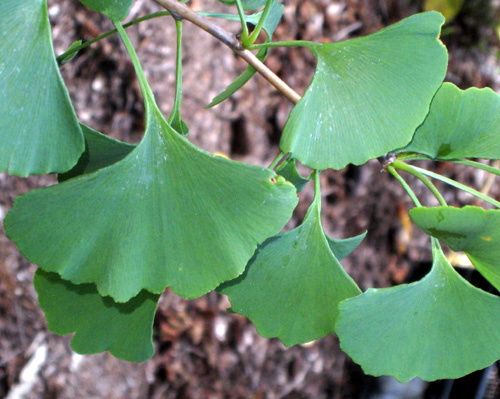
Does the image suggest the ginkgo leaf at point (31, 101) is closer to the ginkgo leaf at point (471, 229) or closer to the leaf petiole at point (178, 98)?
the leaf petiole at point (178, 98)

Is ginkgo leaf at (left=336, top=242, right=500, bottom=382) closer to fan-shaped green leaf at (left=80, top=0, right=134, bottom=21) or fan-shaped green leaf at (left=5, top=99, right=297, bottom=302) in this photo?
fan-shaped green leaf at (left=5, top=99, right=297, bottom=302)

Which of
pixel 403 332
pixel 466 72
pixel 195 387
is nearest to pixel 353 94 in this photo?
pixel 403 332

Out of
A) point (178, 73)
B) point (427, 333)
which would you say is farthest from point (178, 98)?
point (427, 333)

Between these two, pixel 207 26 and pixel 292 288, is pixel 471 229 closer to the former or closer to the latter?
pixel 292 288

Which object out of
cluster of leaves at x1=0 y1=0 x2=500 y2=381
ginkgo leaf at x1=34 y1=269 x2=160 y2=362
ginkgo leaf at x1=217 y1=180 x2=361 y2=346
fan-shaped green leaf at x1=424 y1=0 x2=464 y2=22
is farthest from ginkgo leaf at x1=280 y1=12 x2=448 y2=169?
fan-shaped green leaf at x1=424 y1=0 x2=464 y2=22

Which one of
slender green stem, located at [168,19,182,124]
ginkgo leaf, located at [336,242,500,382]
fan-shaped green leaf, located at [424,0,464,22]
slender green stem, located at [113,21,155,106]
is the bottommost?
fan-shaped green leaf, located at [424,0,464,22]

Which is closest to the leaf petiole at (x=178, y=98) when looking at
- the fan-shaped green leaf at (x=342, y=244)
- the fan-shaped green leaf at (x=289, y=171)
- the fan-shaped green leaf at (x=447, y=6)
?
the fan-shaped green leaf at (x=289, y=171)
